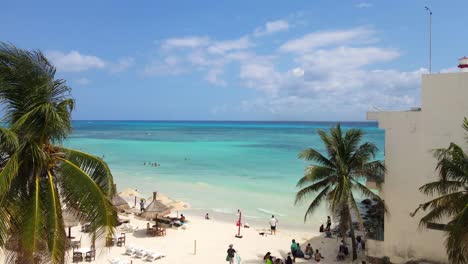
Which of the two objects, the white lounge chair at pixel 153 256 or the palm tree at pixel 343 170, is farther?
the white lounge chair at pixel 153 256

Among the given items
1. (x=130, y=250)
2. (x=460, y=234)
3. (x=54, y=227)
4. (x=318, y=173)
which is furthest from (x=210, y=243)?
(x=54, y=227)

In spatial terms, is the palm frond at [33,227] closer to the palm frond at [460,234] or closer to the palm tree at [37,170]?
the palm tree at [37,170]

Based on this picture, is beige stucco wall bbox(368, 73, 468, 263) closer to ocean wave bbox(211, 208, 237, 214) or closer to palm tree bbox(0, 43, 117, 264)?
palm tree bbox(0, 43, 117, 264)

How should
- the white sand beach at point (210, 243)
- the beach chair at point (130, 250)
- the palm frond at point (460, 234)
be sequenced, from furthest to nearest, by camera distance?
the white sand beach at point (210, 243)
the beach chair at point (130, 250)
the palm frond at point (460, 234)

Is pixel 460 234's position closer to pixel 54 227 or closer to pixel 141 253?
pixel 54 227

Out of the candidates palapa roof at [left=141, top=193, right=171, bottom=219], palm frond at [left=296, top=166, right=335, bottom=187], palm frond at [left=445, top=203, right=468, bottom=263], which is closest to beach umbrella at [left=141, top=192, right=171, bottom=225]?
palapa roof at [left=141, top=193, right=171, bottom=219]

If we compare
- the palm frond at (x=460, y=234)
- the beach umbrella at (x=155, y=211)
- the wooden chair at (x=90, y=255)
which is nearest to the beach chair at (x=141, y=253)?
the wooden chair at (x=90, y=255)

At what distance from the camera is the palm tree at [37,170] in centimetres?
565

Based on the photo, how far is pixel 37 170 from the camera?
595 centimetres

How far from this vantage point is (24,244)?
5.46 metres

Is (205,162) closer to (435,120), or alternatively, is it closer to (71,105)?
(435,120)

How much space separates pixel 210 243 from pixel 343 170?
7.38 meters

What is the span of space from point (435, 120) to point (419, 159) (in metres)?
1.42

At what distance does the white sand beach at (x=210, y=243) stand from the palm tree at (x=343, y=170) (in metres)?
3.28
